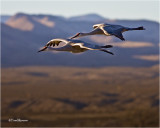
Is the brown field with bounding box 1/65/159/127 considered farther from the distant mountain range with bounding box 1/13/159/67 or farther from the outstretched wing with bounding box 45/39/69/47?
the outstretched wing with bounding box 45/39/69/47

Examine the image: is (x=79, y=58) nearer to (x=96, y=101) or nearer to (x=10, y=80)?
(x=10, y=80)

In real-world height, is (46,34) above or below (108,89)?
above

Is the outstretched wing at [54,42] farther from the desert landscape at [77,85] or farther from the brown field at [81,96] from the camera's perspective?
the brown field at [81,96]

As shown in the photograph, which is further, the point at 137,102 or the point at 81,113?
the point at 137,102

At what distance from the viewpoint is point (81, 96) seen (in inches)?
3423

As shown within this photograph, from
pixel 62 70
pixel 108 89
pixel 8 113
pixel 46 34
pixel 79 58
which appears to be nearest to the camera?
pixel 8 113

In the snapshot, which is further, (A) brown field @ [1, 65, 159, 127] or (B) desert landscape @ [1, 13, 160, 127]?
(B) desert landscape @ [1, 13, 160, 127]

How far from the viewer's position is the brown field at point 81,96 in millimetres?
62156

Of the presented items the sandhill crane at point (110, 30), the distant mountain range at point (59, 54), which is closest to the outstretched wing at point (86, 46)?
the sandhill crane at point (110, 30)

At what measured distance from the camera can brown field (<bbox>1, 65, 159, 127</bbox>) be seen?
62156mm

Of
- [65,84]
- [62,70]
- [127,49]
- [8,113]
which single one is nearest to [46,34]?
[127,49]

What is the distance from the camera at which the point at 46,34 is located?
629 feet

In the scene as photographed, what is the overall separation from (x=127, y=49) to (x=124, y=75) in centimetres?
5267

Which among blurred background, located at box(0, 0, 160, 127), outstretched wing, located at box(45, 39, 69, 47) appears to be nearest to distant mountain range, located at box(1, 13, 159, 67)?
blurred background, located at box(0, 0, 160, 127)
